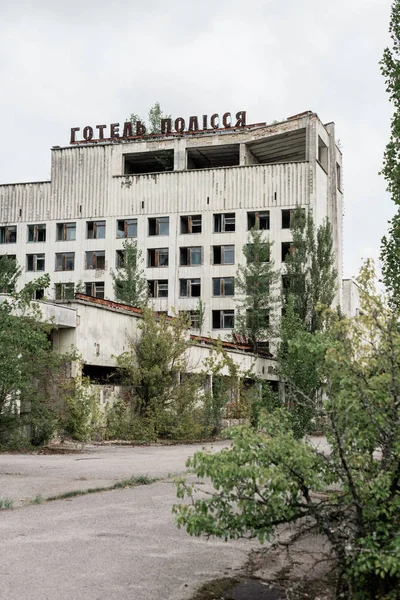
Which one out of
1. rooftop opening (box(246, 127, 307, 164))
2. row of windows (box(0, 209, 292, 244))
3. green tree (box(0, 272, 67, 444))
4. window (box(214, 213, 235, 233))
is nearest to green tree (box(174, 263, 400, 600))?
green tree (box(0, 272, 67, 444))

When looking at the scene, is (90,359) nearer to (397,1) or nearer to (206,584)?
(397,1)

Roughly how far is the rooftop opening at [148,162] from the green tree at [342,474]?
179 ft

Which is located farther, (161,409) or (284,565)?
(161,409)

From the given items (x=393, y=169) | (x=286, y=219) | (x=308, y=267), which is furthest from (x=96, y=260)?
(x=393, y=169)

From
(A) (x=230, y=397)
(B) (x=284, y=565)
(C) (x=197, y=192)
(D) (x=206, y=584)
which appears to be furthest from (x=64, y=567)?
(C) (x=197, y=192)

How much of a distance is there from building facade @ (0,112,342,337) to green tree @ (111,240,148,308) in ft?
9.58

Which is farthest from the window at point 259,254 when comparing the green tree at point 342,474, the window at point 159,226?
the green tree at point 342,474

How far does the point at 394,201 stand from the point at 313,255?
3705cm

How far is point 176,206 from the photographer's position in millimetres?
58156

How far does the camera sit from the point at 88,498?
11.9 metres

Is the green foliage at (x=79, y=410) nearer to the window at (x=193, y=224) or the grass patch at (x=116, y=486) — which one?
the grass patch at (x=116, y=486)

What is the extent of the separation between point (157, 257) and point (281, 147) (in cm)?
1284

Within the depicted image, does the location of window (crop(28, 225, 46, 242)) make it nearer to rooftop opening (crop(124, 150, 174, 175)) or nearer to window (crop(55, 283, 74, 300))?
window (crop(55, 283, 74, 300))

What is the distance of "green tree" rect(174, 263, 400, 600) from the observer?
6.09 metres
